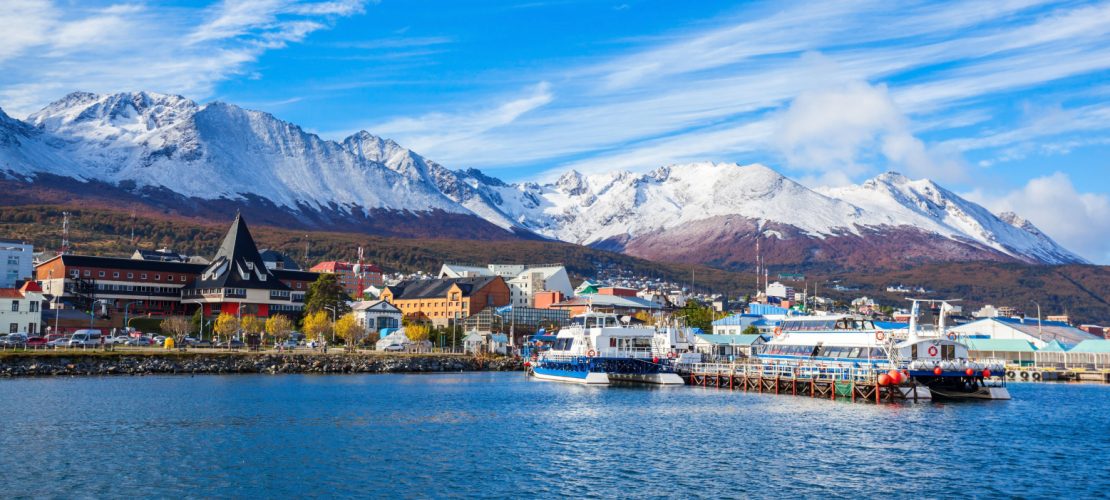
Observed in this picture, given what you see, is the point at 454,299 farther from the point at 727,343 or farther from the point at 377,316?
the point at 727,343

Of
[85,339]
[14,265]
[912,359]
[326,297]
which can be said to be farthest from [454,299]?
[912,359]

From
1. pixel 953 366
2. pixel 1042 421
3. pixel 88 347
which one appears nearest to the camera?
pixel 1042 421

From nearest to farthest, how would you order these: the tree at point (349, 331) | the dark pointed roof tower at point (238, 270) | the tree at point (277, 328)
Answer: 1. the tree at point (277, 328)
2. the tree at point (349, 331)
3. the dark pointed roof tower at point (238, 270)

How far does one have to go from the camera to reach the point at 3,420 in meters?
47.2

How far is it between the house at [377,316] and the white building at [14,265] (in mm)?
50857

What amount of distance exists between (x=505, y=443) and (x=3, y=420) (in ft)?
82.7

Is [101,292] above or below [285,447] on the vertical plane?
above

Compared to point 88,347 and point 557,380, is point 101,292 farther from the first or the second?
point 557,380

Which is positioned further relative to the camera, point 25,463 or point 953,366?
point 953,366

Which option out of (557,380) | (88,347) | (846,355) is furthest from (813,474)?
(88,347)

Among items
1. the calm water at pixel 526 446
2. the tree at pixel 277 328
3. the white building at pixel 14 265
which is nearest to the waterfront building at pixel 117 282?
the white building at pixel 14 265

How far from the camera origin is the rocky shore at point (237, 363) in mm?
79250

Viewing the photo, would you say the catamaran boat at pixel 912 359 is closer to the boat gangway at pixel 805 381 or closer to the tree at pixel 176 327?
the boat gangway at pixel 805 381

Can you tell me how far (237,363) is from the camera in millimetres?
90250
